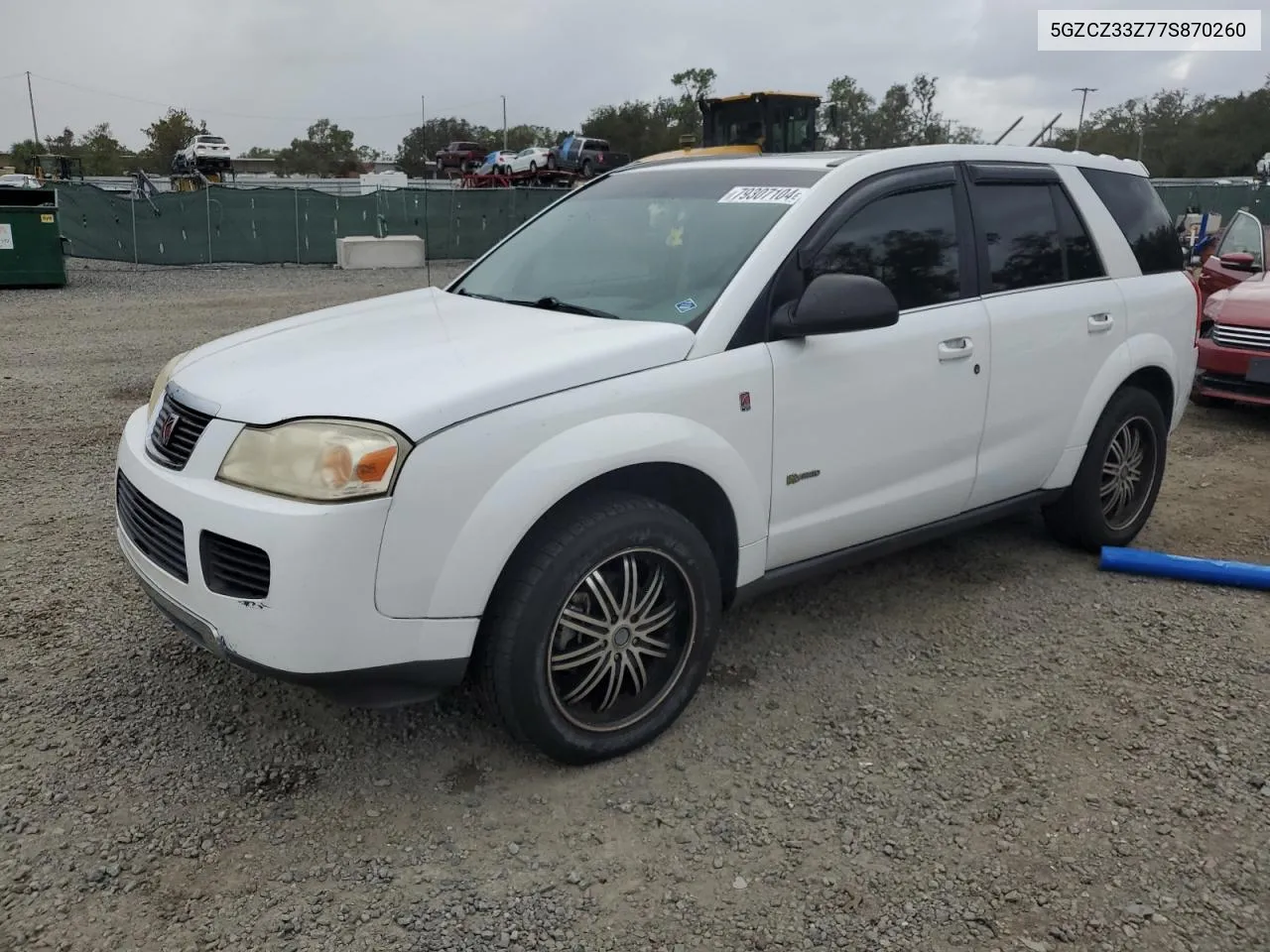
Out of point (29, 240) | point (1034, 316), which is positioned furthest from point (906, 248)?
point (29, 240)

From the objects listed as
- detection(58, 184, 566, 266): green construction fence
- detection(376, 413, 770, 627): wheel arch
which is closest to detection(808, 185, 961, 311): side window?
detection(376, 413, 770, 627): wheel arch

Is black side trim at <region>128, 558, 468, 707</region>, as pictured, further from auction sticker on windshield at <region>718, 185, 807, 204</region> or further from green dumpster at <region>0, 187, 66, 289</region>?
green dumpster at <region>0, 187, 66, 289</region>

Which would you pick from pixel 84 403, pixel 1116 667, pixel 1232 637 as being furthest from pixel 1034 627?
pixel 84 403

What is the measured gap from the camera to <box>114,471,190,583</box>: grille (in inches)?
109

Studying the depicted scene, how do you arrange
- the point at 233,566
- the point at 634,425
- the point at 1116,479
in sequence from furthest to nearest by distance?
the point at 1116,479 < the point at 634,425 < the point at 233,566

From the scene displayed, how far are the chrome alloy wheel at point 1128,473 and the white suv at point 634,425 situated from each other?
144 millimetres

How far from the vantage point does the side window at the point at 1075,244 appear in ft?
14.1

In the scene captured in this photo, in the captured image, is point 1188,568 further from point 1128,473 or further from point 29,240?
point 29,240

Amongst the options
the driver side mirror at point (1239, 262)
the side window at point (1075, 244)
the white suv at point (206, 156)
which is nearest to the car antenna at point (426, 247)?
the side window at point (1075, 244)

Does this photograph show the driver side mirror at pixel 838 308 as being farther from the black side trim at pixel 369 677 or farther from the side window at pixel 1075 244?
the side window at pixel 1075 244

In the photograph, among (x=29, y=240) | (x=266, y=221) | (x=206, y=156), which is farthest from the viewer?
(x=206, y=156)

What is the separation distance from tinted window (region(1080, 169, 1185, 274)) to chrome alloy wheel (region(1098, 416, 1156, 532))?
29.4 inches

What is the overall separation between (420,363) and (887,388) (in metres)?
1.61

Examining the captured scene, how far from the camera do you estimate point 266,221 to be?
22922 mm
